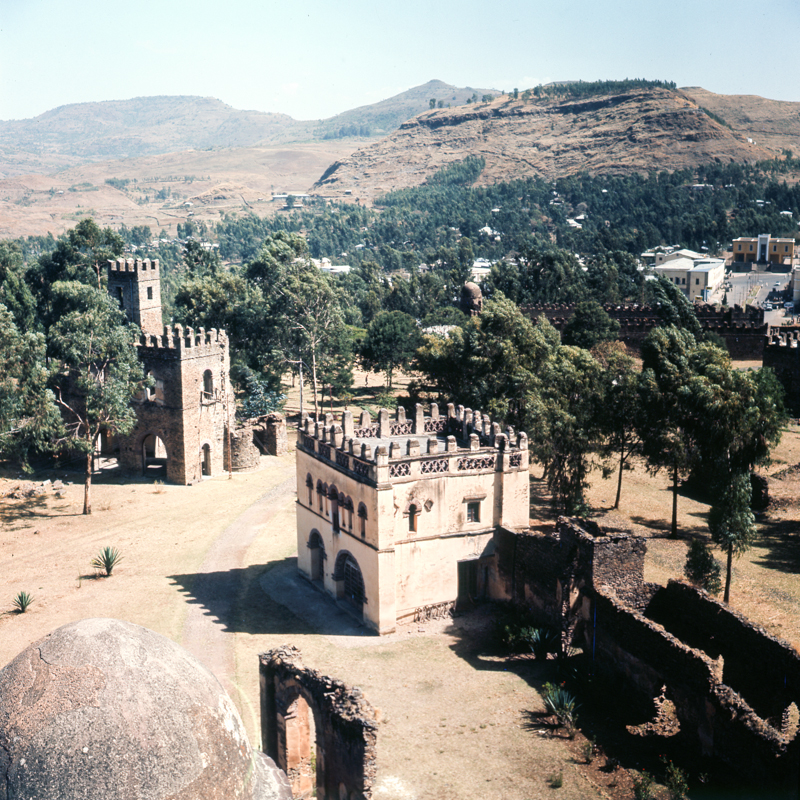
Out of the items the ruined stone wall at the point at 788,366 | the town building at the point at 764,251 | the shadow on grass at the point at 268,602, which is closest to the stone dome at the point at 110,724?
the shadow on grass at the point at 268,602

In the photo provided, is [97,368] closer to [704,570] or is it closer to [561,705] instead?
[561,705]

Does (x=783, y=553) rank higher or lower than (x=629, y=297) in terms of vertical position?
lower

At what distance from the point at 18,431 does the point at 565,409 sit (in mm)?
25679

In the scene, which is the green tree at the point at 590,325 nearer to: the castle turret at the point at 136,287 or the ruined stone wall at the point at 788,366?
the ruined stone wall at the point at 788,366

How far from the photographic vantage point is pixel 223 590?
32.8 meters

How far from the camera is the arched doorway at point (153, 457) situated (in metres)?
47.6

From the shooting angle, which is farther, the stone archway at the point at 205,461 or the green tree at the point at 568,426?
the stone archway at the point at 205,461

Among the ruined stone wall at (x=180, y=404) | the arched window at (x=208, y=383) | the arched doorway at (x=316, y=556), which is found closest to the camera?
the arched doorway at (x=316, y=556)

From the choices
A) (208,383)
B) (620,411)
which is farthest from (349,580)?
(208,383)

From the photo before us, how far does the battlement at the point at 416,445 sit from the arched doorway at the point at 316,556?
3.36m

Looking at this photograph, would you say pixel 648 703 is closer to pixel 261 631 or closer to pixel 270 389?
pixel 261 631

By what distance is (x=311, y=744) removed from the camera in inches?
876

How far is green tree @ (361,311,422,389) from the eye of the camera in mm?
68250

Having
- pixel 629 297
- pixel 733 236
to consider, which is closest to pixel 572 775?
pixel 629 297
